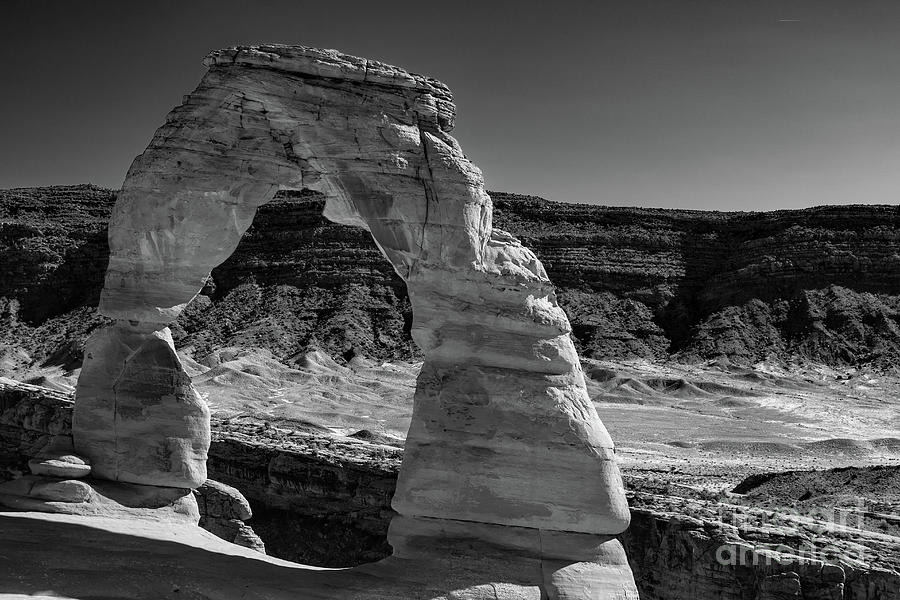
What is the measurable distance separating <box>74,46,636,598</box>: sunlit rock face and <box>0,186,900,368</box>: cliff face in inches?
1625

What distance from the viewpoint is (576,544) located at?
10781mm

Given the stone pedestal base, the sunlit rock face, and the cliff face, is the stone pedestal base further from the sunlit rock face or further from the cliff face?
the cliff face

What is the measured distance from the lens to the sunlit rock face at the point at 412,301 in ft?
35.6

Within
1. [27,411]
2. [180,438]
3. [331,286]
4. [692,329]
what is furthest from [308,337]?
[180,438]

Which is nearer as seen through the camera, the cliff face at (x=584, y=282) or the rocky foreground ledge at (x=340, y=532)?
the rocky foreground ledge at (x=340, y=532)

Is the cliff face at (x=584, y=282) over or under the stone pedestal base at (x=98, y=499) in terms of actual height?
over

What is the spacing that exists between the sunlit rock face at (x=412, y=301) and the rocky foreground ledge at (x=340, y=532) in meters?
1.96

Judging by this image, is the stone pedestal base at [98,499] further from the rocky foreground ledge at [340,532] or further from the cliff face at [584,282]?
the cliff face at [584,282]

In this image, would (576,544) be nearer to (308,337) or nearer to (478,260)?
(478,260)

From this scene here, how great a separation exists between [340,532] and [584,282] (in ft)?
179

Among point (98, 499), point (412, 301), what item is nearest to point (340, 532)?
point (98, 499)

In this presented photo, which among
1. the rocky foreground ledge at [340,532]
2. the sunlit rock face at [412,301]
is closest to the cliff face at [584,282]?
the rocky foreground ledge at [340,532]

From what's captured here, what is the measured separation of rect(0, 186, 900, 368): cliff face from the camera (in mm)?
60844

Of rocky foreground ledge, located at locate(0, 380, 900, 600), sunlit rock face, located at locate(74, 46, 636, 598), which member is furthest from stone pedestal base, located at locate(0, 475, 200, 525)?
rocky foreground ledge, located at locate(0, 380, 900, 600)
